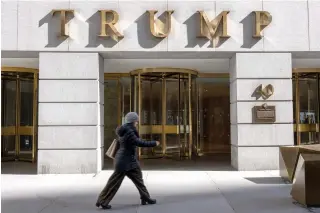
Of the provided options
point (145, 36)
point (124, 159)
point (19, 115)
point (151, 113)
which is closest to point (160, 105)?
point (151, 113)

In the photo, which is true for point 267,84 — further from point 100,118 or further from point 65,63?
point 65,63

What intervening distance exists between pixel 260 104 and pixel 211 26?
258 centimetres

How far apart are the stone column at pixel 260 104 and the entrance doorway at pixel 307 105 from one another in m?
4.25

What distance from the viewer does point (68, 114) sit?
32.7 ft

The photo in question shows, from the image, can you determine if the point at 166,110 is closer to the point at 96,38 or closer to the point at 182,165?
the point at 182,165

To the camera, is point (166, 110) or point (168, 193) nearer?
point (168, 193)

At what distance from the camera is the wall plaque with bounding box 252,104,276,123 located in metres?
10.1

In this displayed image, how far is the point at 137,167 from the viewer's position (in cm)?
604

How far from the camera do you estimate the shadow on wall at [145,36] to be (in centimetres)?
1005

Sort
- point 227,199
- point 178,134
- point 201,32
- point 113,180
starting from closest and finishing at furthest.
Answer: point 113,180, point 227,199, point 201,32, point 178,134

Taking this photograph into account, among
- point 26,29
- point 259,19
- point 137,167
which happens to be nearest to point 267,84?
point 259,19

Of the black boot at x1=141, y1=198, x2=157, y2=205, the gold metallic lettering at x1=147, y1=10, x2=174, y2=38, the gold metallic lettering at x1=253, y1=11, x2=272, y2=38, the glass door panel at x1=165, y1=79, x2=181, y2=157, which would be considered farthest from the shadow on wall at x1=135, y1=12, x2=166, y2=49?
the black boot at x1=141, y1=198, x2=157, y2=205

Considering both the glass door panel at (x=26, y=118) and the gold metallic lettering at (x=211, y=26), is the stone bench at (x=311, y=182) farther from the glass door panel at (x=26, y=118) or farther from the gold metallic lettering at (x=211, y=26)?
the glass door panel at (x=26, y=118)

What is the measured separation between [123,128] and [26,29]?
18.5 feet
